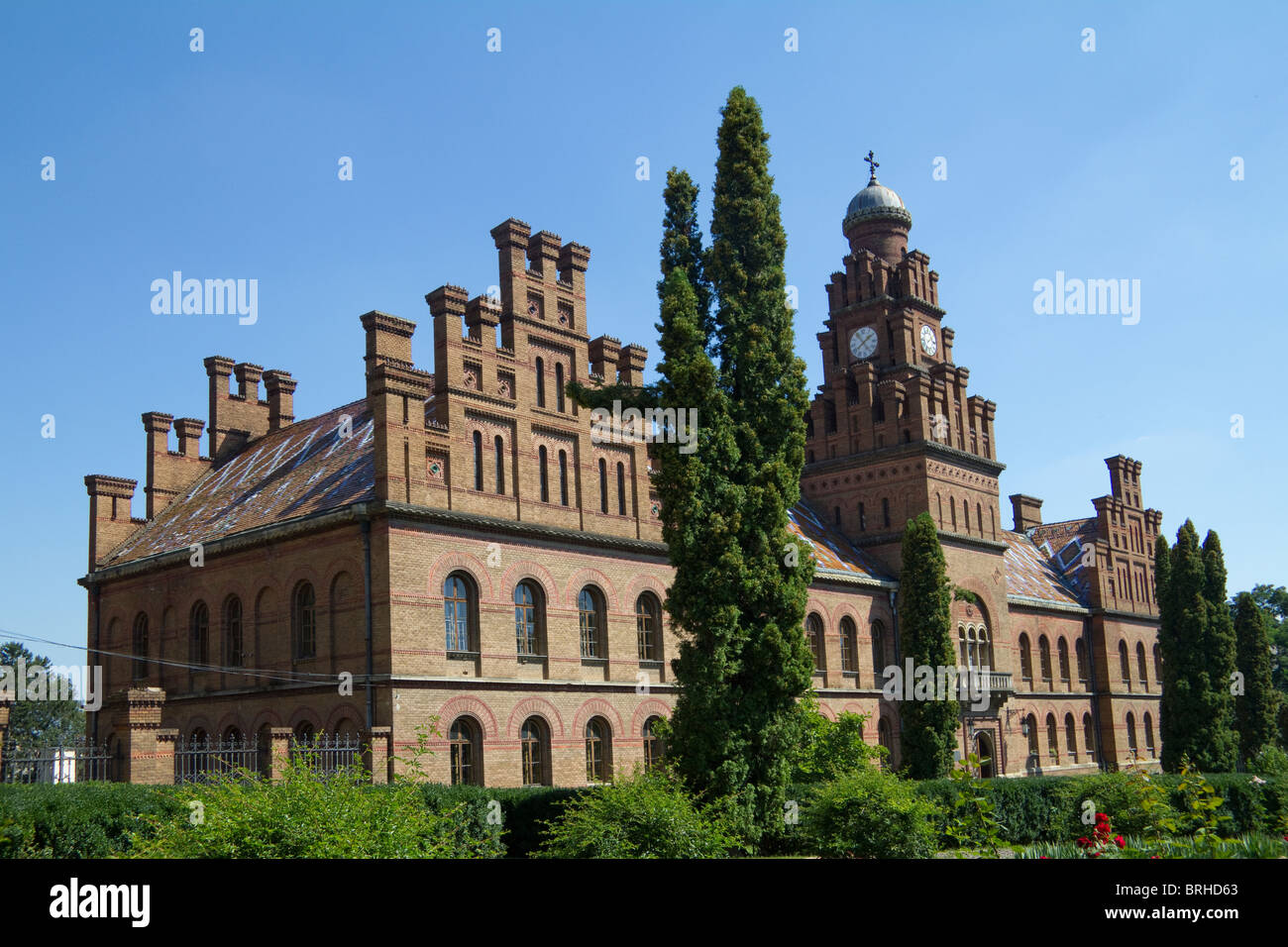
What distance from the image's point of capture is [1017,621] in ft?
164

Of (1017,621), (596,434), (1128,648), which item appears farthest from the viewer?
(1128,648)

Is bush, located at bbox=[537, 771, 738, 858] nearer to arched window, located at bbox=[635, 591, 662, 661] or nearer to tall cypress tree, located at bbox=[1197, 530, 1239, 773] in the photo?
arched window, located at bbox=[635, 591, 662, 661]

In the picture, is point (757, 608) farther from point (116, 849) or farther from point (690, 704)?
point (116, 849)

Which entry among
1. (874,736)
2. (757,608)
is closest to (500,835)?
(757,608)

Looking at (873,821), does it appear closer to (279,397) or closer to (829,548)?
(829,548)

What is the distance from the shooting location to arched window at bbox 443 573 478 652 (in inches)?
1078

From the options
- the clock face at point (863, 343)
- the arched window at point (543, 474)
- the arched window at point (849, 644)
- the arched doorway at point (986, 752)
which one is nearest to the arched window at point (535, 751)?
the arched window at point (543, 474)

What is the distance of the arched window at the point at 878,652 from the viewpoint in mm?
41781

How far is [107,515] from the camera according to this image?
119 feet

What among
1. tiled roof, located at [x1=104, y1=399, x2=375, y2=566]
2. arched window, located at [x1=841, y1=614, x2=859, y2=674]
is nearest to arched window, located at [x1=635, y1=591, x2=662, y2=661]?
tiled roof, located at [x1=104, y1=399, x2=375, y2=566]

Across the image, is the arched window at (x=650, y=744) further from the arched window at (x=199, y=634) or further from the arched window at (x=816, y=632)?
the arched window at (x=199, y=634)

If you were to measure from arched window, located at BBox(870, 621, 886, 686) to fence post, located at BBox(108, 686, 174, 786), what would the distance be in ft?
89.9
